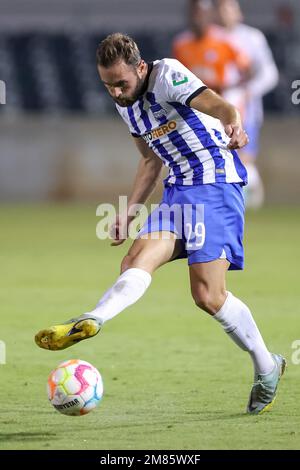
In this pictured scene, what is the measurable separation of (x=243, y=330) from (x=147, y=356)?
58.3 inches

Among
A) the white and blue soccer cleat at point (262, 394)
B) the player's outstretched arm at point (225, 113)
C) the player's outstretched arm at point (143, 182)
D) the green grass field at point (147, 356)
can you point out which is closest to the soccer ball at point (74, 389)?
the green grass field at point (147, 356)

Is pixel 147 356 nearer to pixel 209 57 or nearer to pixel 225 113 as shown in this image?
pixel 225 113

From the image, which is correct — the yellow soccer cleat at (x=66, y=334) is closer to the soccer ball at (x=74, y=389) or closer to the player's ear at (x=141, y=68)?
the soccer ball at (x=74, y=389)

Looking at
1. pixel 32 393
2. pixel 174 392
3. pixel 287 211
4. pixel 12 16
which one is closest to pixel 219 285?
pixel 174 392

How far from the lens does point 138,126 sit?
5957 millimetres

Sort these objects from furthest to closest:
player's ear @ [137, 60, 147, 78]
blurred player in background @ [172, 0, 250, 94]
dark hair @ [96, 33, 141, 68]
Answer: blurred player in background @ [172, 0, 250, 94], player's ear @ [137, 60, 147, 78], dark hair @ [96, 33, 141, 68]

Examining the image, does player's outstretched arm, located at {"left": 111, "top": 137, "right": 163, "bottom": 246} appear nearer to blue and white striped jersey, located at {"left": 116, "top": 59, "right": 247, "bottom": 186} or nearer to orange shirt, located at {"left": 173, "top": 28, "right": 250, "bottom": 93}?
blue and white striped jersey, located at {"left": 116, "top": 59, "right": 247, "bottom": 186}

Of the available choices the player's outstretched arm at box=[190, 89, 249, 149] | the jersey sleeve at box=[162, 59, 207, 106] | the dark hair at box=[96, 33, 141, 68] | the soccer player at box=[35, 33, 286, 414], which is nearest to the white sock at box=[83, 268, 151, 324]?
the soccer player at box=[35, 33, 286, 414]

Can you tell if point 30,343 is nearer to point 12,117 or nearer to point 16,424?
point 16,424

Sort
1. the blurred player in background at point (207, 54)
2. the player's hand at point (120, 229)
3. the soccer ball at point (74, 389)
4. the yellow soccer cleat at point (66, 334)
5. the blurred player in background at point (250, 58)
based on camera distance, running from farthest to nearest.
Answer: the blurred player in background at point (250, 58), the blurred player in background at point (207, 54), the player's hand at point (120, 229), the soccer ball at point (74, 389), the yellow soccer cleat at point (66, 334)

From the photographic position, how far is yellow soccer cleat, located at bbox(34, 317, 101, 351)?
16.4 feet

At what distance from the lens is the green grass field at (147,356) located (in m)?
5.22

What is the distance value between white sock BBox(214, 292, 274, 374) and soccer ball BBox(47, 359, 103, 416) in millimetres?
711

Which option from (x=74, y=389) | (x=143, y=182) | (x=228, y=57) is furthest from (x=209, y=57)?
(x=74, y=389)
